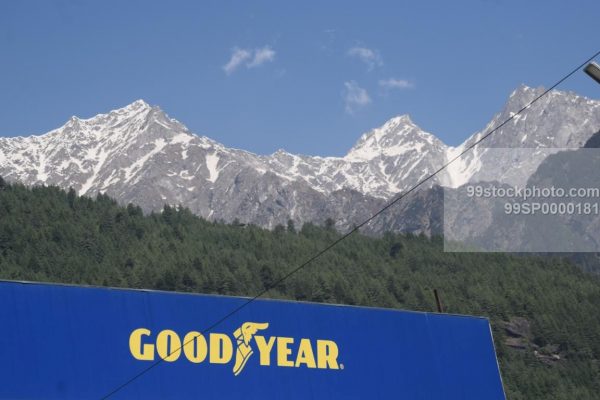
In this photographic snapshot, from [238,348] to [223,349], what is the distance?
51 centimetres

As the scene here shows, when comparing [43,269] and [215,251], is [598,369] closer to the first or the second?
[215,251]

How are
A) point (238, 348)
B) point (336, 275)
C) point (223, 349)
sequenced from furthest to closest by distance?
point (336, 275), point (238, 348), point (223, 349)

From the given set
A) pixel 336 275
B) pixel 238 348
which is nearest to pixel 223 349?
pixel 238 348

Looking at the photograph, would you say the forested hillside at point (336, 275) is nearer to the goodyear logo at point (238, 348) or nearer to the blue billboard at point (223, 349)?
the blue billboard at point (223, 349)

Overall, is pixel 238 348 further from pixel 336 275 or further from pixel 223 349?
pixel 336 275

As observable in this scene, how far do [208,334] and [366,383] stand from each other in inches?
223

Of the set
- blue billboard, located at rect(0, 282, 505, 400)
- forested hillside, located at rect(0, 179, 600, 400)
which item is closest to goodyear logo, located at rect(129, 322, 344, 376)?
blue billboard, located at rect(0, 282, 505, 400)

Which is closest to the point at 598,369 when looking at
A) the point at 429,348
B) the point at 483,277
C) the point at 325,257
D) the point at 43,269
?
the point at 483,277

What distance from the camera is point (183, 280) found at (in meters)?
162

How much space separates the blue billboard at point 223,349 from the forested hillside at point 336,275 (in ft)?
328

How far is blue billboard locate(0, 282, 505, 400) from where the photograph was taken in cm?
3119

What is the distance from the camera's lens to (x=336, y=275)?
171625 mm

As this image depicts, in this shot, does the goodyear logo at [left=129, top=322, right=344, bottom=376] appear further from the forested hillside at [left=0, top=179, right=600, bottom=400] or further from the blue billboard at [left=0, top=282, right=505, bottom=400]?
the forested hillside at [left=0, top=179, right=600, bottom=400]

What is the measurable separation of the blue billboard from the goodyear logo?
0.03 m
